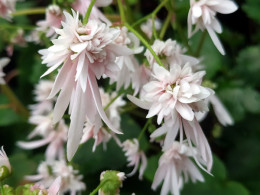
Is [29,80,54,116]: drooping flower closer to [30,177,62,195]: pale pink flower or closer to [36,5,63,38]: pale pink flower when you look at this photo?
[36,5,63,38]: pale pink flower

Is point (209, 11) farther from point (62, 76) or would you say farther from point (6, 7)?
point (6, 7)

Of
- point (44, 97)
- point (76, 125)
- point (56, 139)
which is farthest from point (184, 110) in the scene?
point (44, 97)

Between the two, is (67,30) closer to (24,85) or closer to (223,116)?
(223,116)

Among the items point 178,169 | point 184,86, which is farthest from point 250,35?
point 184,86

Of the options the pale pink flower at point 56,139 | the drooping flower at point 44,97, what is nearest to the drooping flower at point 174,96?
the pale pink flower at point 56,139

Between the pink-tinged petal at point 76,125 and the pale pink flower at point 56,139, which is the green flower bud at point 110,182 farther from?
the pale pink flower at point 56,139

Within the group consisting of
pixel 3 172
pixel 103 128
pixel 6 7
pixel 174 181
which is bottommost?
pixel 174 181
